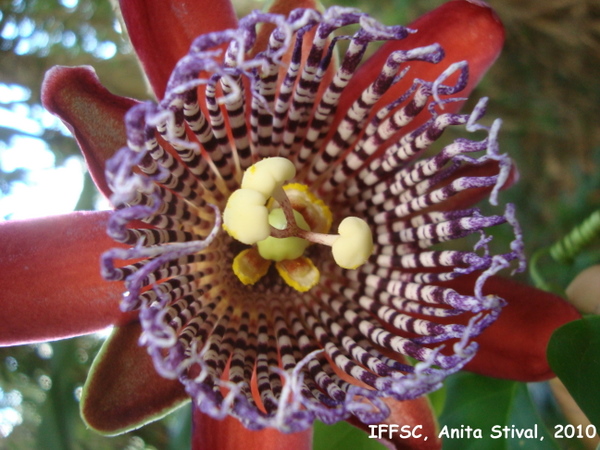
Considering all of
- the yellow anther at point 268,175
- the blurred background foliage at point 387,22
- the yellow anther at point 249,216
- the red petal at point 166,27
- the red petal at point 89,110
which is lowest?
the blurred background foliage at point 387,22

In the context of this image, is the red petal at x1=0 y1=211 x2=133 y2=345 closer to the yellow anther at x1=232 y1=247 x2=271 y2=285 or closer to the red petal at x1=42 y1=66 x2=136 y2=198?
the red petal at x1=42 y1=66 x2=136 y2=198

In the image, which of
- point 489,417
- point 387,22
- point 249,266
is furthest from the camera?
point 387,22

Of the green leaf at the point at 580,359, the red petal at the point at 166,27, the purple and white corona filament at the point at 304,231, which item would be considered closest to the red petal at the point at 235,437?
the purple and white corona filament at the point at 304,231

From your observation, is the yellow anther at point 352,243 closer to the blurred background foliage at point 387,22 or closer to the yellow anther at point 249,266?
the yellow anther at point 249,266

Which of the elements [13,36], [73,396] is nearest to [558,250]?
[73,396]

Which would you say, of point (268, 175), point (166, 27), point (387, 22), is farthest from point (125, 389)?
point (387, 22)

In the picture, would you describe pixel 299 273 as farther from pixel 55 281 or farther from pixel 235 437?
pixel 55 281
